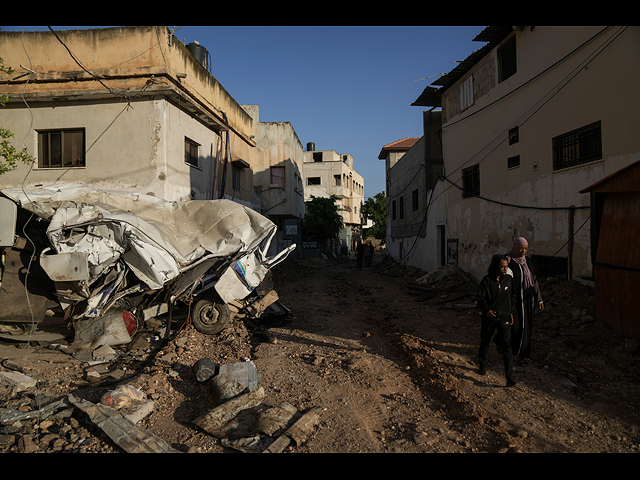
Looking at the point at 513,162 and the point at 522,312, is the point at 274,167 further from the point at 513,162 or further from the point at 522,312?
the point at 522,312

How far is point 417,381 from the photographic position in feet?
16.4

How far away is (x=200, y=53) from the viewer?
13734 millimetres

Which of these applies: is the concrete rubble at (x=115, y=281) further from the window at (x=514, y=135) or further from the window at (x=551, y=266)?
the window at (x=514, y=135)

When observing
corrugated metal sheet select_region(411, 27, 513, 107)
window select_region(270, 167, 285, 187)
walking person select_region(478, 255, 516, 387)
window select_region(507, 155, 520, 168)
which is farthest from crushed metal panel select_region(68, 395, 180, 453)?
window select_region(270, 167, 285, 187)

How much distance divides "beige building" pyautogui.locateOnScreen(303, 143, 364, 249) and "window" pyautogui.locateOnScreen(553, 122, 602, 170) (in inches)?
1260

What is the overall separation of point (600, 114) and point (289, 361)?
788 centimetres

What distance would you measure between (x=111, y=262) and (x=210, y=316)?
2.20 metres

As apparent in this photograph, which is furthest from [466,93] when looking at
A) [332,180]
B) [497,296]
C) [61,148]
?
[332,180]

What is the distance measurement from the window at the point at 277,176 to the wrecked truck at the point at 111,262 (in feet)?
50.9

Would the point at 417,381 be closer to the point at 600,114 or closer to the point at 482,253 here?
the point at 600,114

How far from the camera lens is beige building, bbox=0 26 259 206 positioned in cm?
974

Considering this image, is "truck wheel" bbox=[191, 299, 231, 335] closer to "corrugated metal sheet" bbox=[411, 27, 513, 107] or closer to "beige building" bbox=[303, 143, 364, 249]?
"corrugated metal sheet" bbox=[411, 27, 513, 107]

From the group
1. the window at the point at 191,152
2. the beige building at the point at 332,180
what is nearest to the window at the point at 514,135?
the window at the point at 191,152
